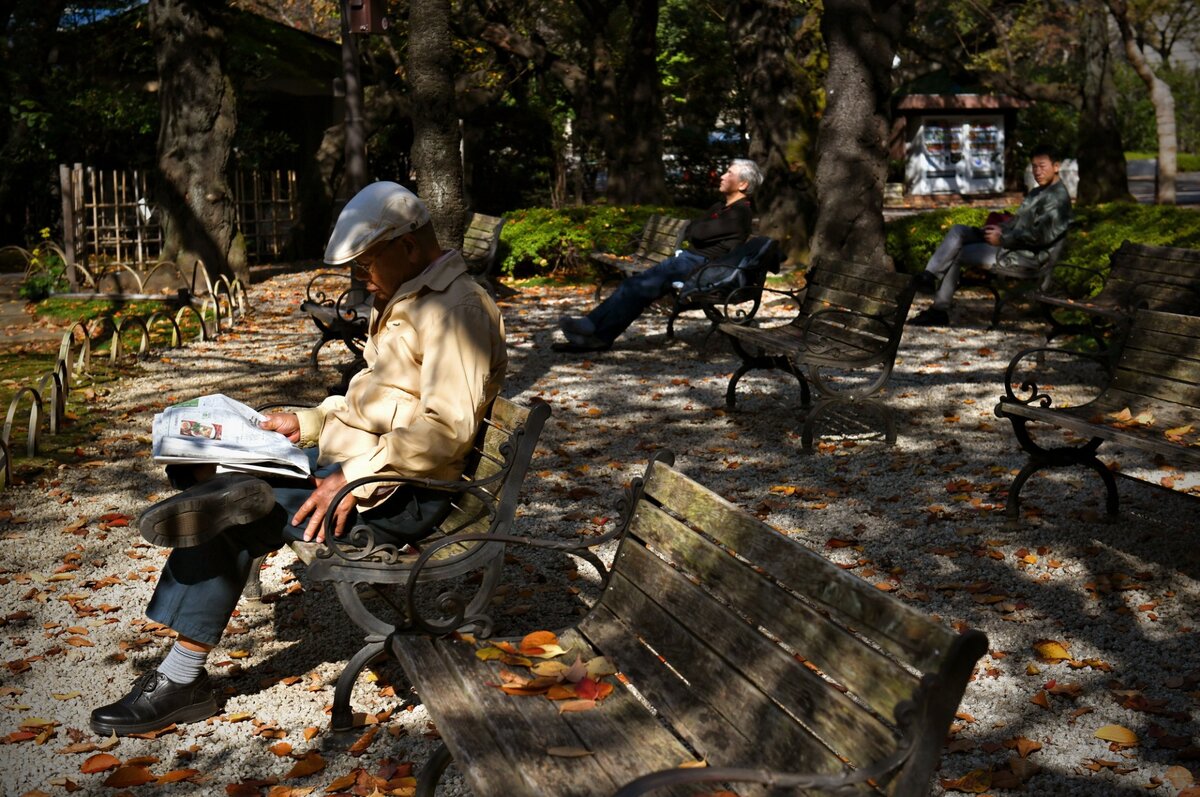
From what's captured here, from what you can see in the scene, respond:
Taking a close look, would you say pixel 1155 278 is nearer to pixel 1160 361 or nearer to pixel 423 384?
pixel 1160 361

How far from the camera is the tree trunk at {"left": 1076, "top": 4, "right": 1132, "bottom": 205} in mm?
22562

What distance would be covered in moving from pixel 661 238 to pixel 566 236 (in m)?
2.68

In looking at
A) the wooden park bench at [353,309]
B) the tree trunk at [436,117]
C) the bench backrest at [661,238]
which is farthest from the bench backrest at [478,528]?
the bench backrest at [661,238]

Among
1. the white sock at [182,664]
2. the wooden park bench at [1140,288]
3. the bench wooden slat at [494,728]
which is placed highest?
the wooden park bench at [1140,288]

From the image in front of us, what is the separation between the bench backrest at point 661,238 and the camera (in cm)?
1326

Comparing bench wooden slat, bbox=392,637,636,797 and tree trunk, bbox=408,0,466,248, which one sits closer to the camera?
bench wooden slat, bbox=392,637,636,797

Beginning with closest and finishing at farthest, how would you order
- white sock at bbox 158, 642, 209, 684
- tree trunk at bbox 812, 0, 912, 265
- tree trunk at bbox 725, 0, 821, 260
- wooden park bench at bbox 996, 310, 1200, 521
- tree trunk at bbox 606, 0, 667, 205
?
white sock at bbox 158, 642, 209, 684 → wooden park bench at bbox 996, 310, 1200, 521 → tree trunk at bbox 812, 0, 912, 265 → tree trunk at bbox 725, 0, 821, 260 → tree trunk at bbox 606, 0, 667, 205

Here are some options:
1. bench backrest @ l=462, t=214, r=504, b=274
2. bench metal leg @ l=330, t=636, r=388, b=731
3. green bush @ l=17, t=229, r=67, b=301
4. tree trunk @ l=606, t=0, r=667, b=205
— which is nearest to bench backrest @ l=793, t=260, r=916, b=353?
bench metal leg @ l=330, t=636, r=388, b=731

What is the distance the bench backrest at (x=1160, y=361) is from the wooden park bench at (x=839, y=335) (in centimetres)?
148

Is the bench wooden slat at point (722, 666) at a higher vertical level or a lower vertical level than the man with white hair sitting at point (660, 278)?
lower

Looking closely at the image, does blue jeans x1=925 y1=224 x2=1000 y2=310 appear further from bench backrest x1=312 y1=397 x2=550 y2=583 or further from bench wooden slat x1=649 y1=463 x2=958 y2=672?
bench wooden slat x1=649 y1=463 x2=958 y2=672

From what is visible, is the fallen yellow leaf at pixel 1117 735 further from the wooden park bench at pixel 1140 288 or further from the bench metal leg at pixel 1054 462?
the wooden park bench at pixel 1140 288

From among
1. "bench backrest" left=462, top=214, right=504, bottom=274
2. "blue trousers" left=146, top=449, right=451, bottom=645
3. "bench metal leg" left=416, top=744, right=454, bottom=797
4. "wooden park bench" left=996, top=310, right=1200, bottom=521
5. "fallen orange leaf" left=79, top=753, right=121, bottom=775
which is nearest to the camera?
"bench metal leg" left=416, top=744, right=454, bottom=797

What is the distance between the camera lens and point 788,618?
2.85 m
